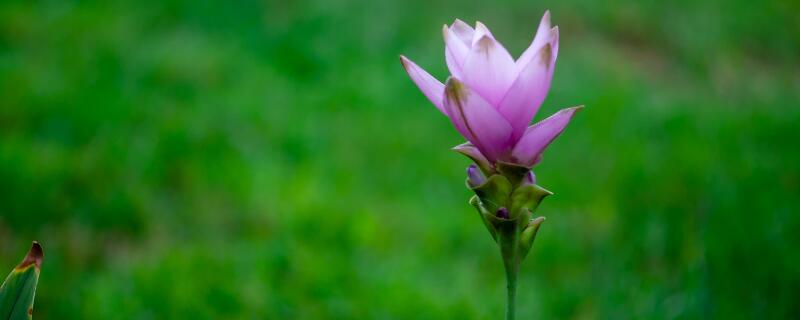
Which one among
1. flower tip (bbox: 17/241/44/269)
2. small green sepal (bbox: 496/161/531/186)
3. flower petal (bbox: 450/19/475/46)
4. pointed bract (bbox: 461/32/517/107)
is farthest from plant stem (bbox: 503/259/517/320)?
flower tip (bbox: 17/241/44/269)

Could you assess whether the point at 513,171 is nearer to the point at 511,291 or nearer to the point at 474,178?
the point at 474,178

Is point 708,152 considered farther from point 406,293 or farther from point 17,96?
point 17,96

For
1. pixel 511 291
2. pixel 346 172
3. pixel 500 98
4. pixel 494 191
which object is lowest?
pixel 511 291

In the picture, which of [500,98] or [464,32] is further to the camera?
[464,32]

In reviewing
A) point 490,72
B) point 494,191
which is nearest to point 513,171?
point 494,191

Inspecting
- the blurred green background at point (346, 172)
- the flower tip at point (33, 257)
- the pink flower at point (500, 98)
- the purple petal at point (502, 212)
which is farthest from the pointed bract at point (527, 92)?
the blurred green background at point (346, 172)

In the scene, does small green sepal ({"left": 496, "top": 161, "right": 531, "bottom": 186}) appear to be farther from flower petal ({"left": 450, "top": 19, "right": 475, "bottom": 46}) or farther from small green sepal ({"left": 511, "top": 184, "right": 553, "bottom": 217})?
flower petal ({"left": 450, "top": 19, "right": 475, "bottom": 46})
